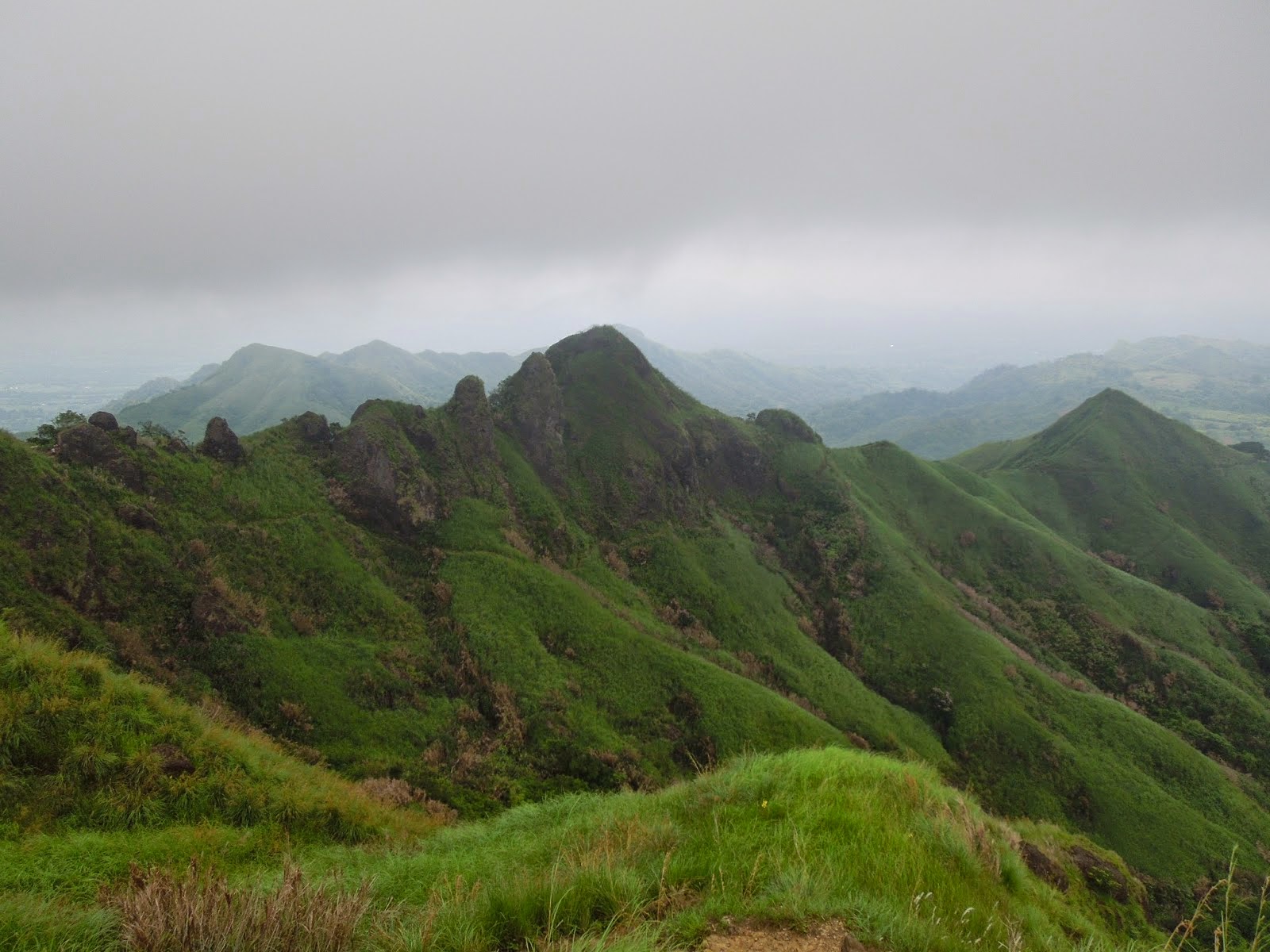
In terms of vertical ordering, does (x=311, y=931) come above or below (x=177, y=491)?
below

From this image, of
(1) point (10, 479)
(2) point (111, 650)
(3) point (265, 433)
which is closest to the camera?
(2) point (111, 650)

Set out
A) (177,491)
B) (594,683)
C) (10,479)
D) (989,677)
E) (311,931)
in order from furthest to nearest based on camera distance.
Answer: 1. (989,677)
2. (594,683)
3. (177,491)
4. (10,479)
5. (311,931)

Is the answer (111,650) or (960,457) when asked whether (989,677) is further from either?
(960,457)

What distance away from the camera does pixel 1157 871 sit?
33.0m

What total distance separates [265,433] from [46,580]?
19228mm

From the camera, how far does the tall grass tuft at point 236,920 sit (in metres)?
4.28

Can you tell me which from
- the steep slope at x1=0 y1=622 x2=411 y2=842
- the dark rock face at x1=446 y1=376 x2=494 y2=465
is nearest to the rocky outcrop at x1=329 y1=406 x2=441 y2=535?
the dark rock face at x1=446 y1=376 x2=494 y2=465

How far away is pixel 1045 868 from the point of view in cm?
1548

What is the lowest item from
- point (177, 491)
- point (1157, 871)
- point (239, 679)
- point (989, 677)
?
point (1157, 871)

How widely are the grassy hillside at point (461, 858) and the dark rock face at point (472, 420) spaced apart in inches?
1306

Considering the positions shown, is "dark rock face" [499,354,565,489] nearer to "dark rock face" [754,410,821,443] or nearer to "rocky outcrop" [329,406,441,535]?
"rocky outcrop" [329,406,441,535]

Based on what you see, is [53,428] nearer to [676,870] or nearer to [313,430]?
[313,430]

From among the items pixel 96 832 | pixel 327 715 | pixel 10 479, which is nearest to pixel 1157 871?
pixel 327 715

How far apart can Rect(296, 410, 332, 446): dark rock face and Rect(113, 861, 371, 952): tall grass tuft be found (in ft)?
137
